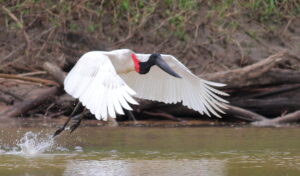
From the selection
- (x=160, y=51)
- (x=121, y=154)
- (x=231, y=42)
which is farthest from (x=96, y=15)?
(x=121, y=154)

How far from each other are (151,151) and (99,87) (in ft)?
3.64

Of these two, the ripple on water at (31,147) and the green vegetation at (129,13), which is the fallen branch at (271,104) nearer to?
the green vegetation at (129,13)

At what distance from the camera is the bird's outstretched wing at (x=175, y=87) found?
24.6 feet

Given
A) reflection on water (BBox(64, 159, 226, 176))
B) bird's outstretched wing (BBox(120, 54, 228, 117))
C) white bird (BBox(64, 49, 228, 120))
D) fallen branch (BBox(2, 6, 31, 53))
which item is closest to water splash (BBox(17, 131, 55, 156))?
white bird (BBox(64, 49, 228, 120))

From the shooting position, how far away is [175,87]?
7734 millimetres

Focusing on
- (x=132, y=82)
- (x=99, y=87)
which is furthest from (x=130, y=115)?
(x=99, y=87)

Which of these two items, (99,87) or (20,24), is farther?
(20,24)

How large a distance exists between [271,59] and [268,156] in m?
2.67

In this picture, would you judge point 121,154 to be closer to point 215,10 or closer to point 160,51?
point 160,51

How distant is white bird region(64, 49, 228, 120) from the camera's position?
5.93 m

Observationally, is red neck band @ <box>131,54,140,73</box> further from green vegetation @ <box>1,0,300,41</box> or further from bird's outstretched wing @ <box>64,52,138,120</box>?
green vegetation @ <box>1,0,300,41</box>

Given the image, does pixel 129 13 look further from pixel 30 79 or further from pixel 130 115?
Answer: pixel 130 115

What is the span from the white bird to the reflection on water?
0.42 metres

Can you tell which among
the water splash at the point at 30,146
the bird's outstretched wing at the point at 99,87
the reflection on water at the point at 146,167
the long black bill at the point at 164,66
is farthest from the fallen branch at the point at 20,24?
the reflection on water at the point at 146,167
